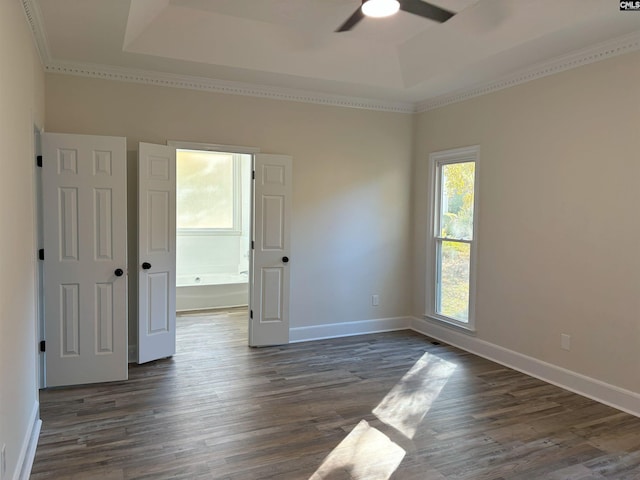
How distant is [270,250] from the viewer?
5066mm

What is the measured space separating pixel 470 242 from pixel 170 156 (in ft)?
10.5

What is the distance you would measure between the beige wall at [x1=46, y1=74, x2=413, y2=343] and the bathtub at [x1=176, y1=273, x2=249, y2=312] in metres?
2.12

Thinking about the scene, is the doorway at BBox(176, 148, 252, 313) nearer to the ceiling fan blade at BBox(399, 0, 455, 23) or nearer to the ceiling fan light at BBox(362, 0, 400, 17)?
the ceiling fan blade at BBox(399, 0, 455, 23)

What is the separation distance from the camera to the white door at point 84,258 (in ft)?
12.5

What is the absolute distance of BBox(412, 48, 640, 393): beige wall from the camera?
354 centimetres

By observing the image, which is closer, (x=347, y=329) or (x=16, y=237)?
(x=16, y=237)

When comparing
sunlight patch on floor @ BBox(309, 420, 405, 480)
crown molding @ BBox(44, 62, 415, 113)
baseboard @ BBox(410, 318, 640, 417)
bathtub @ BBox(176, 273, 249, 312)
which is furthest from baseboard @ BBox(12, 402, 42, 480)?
baseboard @ BBox(410, 318, 640, 417)

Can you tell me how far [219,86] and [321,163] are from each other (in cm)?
137

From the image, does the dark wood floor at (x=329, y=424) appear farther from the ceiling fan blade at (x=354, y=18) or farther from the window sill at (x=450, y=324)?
the ceiling fan blade at (x=354, y=18)

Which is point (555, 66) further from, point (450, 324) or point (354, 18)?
point (450, 324)

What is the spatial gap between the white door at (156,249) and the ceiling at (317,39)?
90cm

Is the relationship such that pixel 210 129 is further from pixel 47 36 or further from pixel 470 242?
pixel 470 242

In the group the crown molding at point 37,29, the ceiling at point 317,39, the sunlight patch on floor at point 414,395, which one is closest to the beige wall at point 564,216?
the ceiling at point 317,39

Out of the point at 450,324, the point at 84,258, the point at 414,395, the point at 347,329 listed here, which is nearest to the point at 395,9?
the point at 414,395
